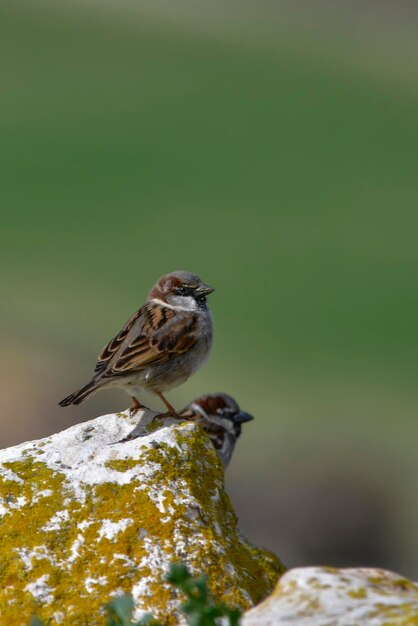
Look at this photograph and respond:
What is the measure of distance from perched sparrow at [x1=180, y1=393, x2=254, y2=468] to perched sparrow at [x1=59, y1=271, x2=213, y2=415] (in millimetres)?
2284

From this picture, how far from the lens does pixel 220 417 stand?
397 inches

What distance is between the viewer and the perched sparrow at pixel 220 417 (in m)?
9.88

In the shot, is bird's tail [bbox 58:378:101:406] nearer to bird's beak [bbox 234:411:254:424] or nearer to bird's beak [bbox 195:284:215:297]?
bird's beak [bbox 195:284:215:297]

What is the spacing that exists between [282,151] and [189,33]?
1066 centimetres

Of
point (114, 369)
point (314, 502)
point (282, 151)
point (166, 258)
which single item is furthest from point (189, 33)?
point (114, 369)

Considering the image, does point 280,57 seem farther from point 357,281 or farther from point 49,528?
point 49,528

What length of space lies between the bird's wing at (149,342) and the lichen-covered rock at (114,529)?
6.88ft

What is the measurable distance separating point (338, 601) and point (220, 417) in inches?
265

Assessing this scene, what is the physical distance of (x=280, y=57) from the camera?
Answer: 136 feet

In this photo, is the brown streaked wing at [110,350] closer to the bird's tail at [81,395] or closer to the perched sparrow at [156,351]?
the perched sparrow at [156,351]

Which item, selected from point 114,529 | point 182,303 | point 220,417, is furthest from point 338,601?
point 220,417

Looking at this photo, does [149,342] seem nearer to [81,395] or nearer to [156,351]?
[156,351]

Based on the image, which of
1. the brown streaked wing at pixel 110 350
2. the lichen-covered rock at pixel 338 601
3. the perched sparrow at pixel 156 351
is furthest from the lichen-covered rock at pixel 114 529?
the brown streaked wing at pixel 110 350

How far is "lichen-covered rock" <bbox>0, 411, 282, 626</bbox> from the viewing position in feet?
14.0
